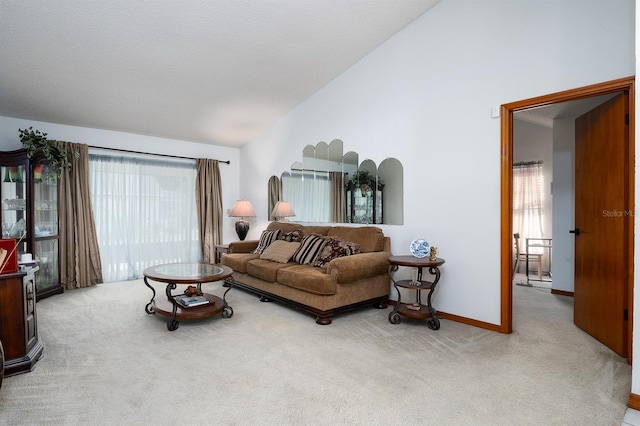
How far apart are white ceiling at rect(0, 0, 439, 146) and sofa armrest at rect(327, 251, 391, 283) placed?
2404mm

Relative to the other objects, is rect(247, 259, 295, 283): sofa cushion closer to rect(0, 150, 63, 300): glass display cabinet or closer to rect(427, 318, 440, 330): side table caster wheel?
rect(427, 318, 440, 330): side table caster wheel

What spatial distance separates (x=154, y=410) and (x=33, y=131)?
14.6 ft

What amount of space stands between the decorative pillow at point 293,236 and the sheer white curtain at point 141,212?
7.35 feet

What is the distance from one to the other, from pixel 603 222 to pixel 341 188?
2.73 metres

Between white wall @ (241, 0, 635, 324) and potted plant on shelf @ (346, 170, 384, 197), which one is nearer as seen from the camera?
white wall @ (241, 0, 635, 324)

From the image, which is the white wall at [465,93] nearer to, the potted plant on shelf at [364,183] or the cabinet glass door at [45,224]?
the potted plant on shelf at [364,183]

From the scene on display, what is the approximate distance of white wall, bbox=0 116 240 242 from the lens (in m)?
4.46

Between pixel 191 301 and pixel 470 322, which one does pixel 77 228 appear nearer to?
pixel 191 301

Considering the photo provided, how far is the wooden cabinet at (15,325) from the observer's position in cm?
228

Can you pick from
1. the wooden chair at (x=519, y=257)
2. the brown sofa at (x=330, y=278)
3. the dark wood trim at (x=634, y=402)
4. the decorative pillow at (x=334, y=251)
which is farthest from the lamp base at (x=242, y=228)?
the dark wood trim at (x=634, y=402)

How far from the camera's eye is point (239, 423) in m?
1.76

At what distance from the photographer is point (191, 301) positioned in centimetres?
340

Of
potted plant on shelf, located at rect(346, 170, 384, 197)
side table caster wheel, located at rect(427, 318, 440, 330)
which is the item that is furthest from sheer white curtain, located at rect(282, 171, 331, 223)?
side table caster wheel, located at rect(427, 318, 440, 330)

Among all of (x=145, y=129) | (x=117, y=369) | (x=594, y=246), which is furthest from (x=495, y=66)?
(x=145, y=129)
